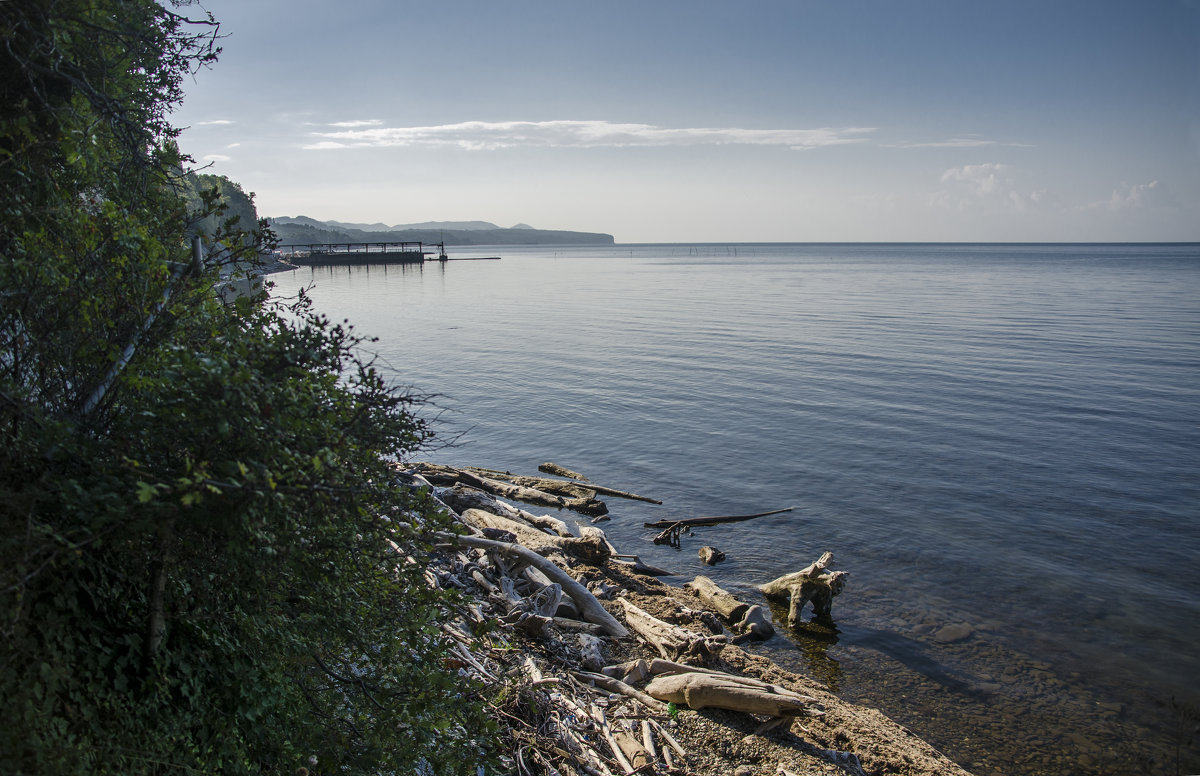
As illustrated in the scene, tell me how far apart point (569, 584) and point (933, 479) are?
12.1 m

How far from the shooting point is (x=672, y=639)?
9.80m

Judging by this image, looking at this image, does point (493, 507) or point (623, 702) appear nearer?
point (623, 702)

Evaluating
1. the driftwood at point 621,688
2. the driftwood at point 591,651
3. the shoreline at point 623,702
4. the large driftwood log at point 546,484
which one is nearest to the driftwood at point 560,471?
the large driftwood log at point 546,484

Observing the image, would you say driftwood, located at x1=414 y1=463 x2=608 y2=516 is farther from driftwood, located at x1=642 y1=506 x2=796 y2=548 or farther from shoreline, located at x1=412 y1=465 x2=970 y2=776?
shoreline, located at x1=412 y1=465 x2=970 y2=776

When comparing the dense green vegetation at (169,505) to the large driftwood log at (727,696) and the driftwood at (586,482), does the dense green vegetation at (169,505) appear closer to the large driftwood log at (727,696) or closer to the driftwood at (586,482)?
the large driftwood log at (727,696)

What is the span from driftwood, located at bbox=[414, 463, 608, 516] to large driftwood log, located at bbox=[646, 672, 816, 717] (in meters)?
7.91

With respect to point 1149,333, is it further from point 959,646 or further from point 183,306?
point 183,306

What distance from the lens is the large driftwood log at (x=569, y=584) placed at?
10226mm

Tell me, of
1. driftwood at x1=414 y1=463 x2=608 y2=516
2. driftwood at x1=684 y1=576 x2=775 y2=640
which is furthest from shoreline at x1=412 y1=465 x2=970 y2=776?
driftwood at x1=414 y1=463 x2=608 y2=516

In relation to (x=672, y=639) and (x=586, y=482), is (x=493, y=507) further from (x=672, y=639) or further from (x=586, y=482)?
(x=672, y=639)

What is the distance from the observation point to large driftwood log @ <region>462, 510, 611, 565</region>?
12.8 meters

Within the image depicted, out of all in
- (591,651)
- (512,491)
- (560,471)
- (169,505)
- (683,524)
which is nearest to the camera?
(169,505)

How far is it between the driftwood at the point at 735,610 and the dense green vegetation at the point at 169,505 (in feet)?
20.9

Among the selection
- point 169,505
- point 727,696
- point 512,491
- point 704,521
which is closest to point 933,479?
point 704,521
